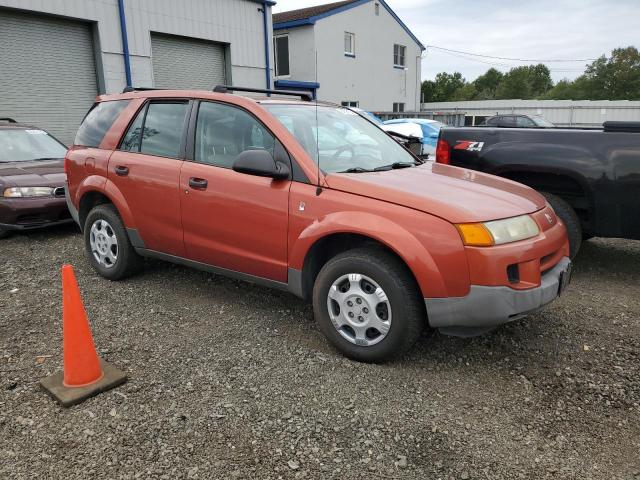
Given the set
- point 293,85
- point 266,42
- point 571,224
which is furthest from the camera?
point 293,85

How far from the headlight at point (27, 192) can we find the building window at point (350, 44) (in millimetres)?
22953

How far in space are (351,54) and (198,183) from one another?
25324 mm

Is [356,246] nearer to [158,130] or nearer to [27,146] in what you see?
[158,130]

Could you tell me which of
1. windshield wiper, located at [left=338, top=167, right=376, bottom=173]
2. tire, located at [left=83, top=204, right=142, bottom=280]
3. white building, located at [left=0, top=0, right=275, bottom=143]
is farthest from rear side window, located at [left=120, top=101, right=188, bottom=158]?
white building, located at [left=0, top=0, right=275, bottom=143]

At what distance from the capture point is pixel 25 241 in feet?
22.2

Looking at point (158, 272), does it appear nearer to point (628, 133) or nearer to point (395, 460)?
point (395, 460)

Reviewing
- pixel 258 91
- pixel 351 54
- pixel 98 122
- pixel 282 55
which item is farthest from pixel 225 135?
pixel 351 54

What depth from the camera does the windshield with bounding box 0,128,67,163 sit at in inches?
297

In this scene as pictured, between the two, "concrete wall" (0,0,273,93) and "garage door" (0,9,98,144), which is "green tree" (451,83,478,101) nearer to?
"concrete wall" (0,0,273,93)

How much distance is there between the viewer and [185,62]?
610 inches

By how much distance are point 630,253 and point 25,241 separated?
7.59 meters

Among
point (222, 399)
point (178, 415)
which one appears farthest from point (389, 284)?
point (178, 415)

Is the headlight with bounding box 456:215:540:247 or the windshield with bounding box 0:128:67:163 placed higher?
the windshield with bounding box 0:128:67:163

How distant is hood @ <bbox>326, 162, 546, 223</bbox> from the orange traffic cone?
1731 millimetres
